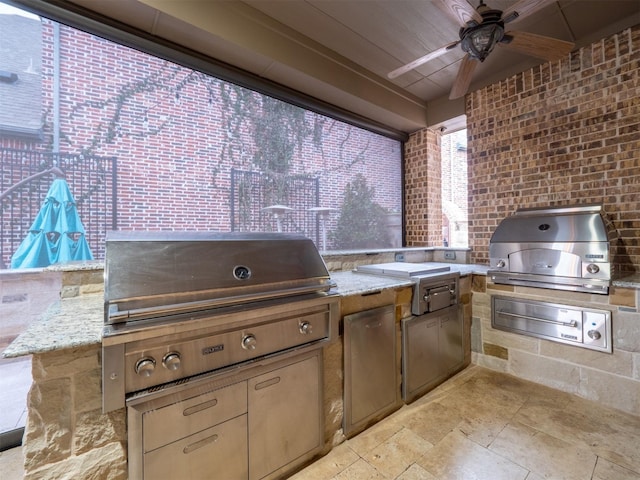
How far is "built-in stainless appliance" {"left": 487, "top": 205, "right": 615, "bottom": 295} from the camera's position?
2096 millimetres

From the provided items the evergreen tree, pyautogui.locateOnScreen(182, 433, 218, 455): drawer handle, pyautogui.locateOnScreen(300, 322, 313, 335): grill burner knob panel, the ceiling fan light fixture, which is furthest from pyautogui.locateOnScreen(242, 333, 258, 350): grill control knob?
the ceiling fan light fixture

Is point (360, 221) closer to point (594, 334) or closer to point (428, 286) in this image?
point (428, 286)

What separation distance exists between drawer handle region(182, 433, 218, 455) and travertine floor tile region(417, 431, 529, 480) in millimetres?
1180

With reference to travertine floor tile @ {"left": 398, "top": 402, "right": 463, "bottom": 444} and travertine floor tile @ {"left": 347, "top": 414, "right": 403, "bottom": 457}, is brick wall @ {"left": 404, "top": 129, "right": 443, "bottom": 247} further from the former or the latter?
travertine floor tile @ {"left": 347, "top": 414, "right": 403, "bottom": 457}

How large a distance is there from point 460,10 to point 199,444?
275 cm

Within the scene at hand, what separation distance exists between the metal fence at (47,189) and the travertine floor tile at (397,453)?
2.21 meters

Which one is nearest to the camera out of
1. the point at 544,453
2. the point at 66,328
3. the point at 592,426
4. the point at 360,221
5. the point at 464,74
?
the point at 66,328

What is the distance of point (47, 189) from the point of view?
5.85 ft

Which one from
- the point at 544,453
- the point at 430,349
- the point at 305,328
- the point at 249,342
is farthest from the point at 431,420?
the point at 249,342

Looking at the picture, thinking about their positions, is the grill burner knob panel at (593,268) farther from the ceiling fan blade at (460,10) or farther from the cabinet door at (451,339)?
the ceiling fan blade at (460,10)

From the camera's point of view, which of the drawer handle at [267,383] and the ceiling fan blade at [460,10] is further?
the ceiling fan blade at [460,10]

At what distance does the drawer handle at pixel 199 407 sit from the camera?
1.16 metres

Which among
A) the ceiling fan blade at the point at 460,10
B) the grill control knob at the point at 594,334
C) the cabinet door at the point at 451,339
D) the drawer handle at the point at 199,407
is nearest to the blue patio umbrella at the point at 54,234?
the drawer handle at the point at 199,407

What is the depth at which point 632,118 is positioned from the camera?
7.69ft
